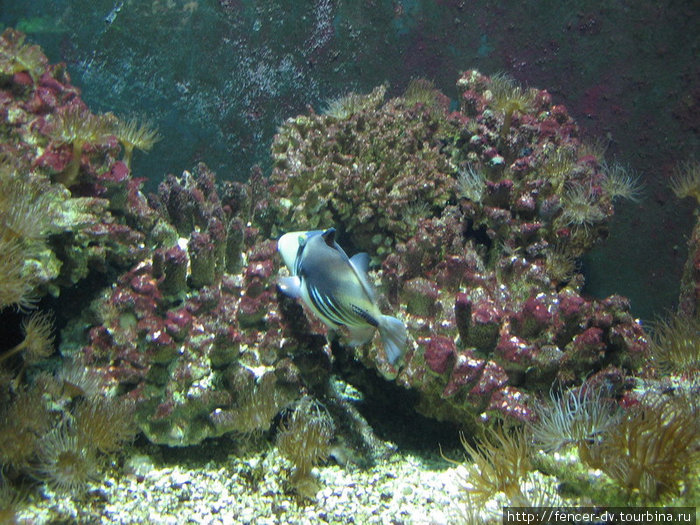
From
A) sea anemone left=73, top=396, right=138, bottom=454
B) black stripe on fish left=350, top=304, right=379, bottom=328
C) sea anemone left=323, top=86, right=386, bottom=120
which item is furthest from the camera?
sea anemone left=323, top=86, right=386, bottom=120

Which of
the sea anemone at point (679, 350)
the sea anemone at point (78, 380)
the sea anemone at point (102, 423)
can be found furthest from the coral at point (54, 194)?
the sea anemone at point (679, 350)

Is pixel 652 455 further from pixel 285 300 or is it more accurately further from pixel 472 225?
pixel 472 225

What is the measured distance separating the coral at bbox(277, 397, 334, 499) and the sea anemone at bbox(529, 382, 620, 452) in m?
1.29

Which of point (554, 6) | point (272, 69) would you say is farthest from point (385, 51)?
point (554, 6)

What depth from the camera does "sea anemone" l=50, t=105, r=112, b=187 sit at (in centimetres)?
341

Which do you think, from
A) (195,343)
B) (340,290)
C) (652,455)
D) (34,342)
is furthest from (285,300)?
(652,455)

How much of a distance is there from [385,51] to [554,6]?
1.97 meters

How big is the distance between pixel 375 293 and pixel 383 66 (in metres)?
4.26

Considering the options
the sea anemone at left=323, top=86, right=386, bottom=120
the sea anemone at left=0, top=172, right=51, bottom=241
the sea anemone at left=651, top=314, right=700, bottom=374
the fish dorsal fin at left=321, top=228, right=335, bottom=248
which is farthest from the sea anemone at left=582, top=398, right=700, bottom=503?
the sea anemone at left=323, top=86, right=386, bottom=120

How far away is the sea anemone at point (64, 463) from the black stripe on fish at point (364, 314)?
1816 millimetres

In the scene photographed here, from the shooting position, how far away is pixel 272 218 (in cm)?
451

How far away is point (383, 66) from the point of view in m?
5.98

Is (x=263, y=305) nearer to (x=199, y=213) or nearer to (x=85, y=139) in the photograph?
(x=199, y=213)

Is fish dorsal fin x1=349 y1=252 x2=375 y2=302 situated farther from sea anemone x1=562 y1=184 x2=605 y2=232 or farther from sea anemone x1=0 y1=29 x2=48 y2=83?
sea anemone x1=0 y1=29 x2=48 y2=83
